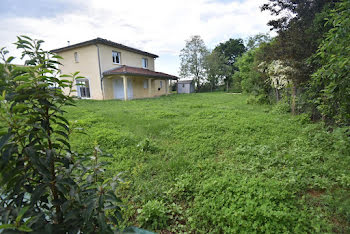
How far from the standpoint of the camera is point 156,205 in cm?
198

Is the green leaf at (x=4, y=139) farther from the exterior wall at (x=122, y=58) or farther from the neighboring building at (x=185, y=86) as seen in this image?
the neighboring building at (x=185, y=86)

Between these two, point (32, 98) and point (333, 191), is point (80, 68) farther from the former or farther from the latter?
point (333, 191)

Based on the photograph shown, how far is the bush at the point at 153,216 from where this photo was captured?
6.07ft

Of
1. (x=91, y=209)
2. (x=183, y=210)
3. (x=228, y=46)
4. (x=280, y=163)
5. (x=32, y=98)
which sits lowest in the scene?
(x=183, y=210)

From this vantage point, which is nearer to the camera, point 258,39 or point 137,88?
point 137,88

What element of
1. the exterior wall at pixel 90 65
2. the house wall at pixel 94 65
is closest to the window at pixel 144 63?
the house wall at pixel 94 65

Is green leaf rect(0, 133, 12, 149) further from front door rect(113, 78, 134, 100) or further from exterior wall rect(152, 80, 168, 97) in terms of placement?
exterior wall rect(152, 80, 168, 97)

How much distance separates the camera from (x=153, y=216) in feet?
6.27

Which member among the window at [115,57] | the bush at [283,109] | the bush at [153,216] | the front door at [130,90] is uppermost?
the window at [115,57]

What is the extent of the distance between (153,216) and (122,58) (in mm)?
14820

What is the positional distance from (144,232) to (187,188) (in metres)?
0.84

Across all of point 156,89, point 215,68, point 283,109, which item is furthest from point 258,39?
point 283,109

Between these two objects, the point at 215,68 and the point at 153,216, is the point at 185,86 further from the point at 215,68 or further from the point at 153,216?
the point at 153,216

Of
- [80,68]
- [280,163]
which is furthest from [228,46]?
[280,163]
